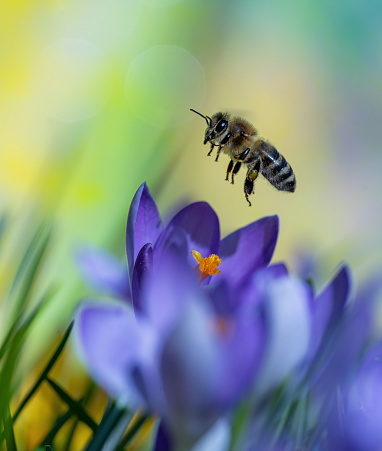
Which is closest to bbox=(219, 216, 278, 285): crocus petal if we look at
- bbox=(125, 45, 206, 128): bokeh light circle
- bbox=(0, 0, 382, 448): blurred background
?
bbox=(0, 0, 382, 448): blurred background

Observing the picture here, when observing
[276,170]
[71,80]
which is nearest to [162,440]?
[276,170]

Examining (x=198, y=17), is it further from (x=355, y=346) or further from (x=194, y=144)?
(x=355, y=346)

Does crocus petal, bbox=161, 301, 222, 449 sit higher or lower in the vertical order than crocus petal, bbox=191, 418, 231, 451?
higher

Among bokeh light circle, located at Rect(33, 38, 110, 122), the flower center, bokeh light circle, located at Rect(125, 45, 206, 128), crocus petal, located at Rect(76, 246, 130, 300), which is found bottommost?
crocus petal, located at Rect(76, 246, 130, 300)

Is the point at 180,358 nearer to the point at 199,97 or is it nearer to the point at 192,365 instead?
the point at 192,365

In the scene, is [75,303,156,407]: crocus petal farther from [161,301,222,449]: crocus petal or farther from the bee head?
the bee head

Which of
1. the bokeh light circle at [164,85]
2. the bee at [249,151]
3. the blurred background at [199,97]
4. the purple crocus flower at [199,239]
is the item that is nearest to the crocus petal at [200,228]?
the purple crocus flower at [199,239]
